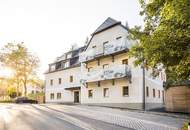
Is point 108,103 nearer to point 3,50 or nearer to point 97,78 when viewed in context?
point 97,78

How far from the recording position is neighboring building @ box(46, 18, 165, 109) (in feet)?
114

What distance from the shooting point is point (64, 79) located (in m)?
50.8

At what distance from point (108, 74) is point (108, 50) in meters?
3.15

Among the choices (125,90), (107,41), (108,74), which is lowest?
(125,90)

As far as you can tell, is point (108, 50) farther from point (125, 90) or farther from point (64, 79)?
point (64, 79)

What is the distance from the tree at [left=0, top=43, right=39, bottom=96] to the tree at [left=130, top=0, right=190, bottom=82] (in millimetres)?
48139

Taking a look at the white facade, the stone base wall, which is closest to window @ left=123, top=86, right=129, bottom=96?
the stone base wall

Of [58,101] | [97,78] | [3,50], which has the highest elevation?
[3,50]

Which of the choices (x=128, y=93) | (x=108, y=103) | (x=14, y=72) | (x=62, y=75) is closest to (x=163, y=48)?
(x=128, y=93)

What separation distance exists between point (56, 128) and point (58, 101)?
3590 cm

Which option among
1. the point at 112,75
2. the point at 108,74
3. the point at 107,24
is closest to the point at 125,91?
the point at 112,75

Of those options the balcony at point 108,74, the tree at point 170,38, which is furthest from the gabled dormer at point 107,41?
the tree at point 170,38

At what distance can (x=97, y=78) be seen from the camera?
126ft

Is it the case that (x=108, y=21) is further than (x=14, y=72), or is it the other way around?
(x=14, y=72)
